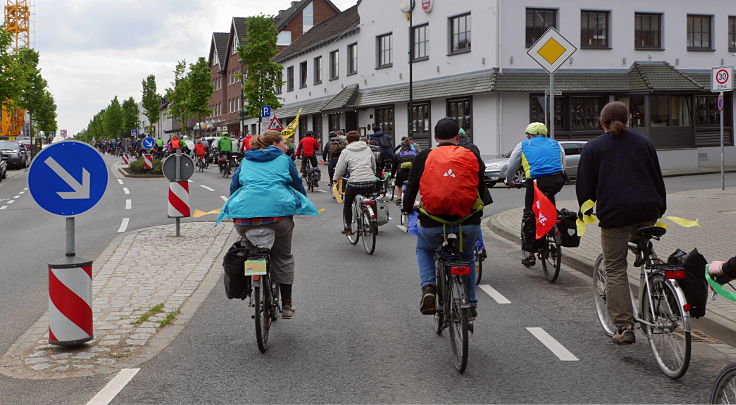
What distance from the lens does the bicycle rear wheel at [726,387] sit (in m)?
3.36

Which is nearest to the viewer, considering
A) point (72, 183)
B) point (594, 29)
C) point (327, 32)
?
point (72, 183)

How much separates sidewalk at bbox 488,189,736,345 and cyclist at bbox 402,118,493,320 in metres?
2.10

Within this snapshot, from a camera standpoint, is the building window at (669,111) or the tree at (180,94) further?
the tree at (180,94)

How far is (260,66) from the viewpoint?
41.6m

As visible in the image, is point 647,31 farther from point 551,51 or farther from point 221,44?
point 221,44

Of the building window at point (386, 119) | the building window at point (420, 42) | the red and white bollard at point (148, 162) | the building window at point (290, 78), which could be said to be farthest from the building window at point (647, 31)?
the building window at point (290, 78)

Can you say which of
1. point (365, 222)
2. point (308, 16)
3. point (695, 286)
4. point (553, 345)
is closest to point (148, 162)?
point (365, 222)

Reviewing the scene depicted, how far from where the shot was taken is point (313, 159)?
2316 cm

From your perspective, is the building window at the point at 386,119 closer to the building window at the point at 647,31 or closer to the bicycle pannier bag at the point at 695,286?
the building window at the point at 647,31

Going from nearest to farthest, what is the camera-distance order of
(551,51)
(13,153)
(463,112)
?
(551,51) < (463,112) < (13,153)

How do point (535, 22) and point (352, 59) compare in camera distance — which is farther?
point (352, 59)

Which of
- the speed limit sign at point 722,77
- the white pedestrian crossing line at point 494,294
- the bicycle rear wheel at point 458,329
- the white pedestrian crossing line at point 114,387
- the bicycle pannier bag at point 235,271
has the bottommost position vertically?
the white pedestrian crossing line at point 114,387

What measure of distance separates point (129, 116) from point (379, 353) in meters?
124

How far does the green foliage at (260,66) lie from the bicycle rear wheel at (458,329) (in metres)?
37.6
